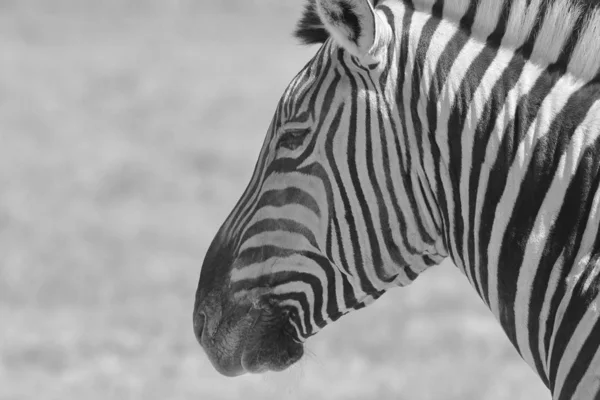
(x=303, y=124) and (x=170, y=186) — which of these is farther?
(x=170, y=186)

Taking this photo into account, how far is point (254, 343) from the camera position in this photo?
343 cm

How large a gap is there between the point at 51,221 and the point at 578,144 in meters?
11.2

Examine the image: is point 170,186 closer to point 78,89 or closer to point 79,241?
point 79,241

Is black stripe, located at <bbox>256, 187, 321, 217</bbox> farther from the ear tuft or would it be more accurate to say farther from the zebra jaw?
the ear tuft

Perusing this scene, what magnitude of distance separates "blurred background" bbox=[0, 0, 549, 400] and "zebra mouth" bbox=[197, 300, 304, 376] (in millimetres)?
290

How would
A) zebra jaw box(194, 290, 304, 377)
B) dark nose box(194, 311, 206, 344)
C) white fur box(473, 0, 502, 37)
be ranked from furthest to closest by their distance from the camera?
dark nose box(194, 311, 206, 344)
zebra jaw box(194, 290, 304, 377)
white fur box(473, 0, 502, 37)

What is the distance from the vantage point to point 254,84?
64.4 feet

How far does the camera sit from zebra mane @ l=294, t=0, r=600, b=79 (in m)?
2.85

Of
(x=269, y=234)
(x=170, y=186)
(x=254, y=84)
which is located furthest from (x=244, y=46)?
(x=269, y=234)

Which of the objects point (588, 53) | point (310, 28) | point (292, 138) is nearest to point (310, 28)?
point (310, 28)

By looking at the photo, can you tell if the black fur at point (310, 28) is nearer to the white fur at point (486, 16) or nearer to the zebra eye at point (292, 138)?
the zebra eye at point (292, 138)

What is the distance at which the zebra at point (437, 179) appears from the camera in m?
2.79

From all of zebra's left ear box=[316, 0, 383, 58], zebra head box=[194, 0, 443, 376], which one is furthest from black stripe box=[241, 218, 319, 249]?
zebra's left ear box=[316, 0, 383, 58]

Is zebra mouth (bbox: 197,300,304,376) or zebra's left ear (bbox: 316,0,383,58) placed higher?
zebra's left ear (bbox: 316,0,383,58)
